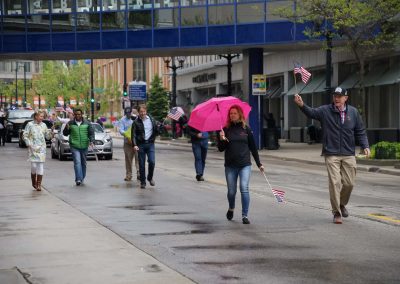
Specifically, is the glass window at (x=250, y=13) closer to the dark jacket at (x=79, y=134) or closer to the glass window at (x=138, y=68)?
the dark jacket at (x=79, y=134)

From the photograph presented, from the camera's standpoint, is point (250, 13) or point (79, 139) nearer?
point (79, 139)

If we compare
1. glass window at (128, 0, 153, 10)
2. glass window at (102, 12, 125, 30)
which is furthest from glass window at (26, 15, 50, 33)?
glass window at (128, 0, 153, 10)

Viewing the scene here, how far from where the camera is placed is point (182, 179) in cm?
2155

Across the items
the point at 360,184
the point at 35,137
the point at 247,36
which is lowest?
the point at 360,184

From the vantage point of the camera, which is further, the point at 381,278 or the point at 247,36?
the point at 247,36

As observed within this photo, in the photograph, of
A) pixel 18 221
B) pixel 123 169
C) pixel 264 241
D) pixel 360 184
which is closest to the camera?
pixel 264 241

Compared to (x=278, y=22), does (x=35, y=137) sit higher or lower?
lower

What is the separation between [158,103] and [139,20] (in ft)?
95.2

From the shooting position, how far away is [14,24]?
47.4 m

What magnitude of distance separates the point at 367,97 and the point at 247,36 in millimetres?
7439

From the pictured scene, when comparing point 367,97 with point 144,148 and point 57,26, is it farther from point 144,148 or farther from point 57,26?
point 144,148

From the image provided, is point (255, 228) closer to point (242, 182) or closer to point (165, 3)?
point (242, 182)

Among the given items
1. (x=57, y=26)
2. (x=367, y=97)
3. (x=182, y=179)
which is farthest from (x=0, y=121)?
(x=182, y=179)

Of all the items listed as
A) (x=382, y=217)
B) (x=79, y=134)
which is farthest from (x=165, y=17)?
(x=382, y=217)
